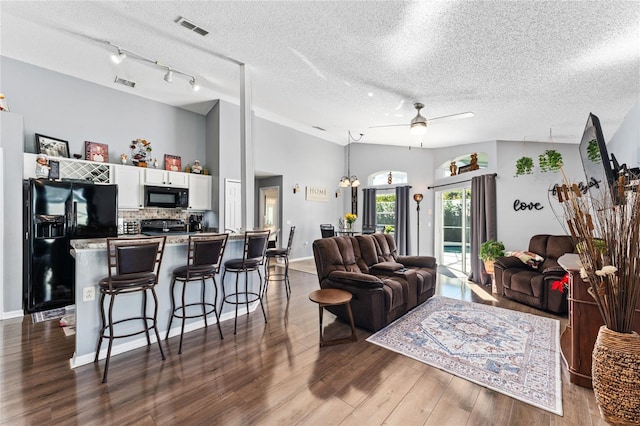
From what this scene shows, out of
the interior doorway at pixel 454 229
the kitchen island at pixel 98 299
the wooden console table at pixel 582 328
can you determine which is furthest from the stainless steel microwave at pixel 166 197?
the interior doorway at pixel 454 229

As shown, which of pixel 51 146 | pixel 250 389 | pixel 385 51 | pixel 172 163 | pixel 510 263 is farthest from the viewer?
pixel 172 163

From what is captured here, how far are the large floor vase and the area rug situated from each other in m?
0.32

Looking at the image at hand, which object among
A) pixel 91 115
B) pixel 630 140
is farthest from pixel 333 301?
pixel 91 115

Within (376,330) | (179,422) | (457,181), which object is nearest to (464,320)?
(376,330)

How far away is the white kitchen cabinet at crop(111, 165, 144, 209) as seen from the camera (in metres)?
4.72

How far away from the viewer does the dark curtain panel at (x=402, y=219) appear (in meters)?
7.49

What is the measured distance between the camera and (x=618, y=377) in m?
1.62

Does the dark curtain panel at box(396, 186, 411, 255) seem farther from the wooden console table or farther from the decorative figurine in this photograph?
the decorative figurine

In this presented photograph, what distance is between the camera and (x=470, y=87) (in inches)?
138

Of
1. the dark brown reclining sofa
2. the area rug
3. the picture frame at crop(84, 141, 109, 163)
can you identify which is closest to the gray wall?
the picture frame at crop(84, 141, 109, 163)

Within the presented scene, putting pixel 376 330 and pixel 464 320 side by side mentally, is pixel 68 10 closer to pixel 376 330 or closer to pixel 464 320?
pixel 376 330

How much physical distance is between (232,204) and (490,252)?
17.0 ft

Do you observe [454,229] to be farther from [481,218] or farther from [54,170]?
[54,170]

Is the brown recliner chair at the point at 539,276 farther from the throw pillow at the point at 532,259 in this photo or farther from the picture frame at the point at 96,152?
the picture frame at the point at 96,152
